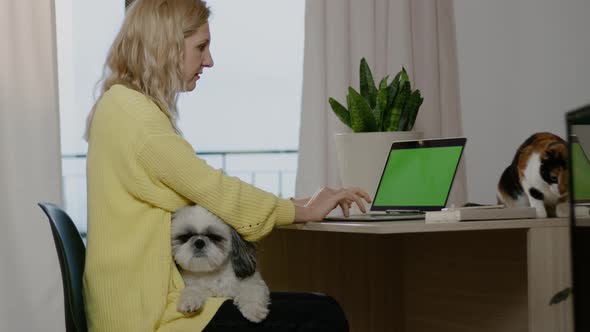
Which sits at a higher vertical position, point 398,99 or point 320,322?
point 398,99

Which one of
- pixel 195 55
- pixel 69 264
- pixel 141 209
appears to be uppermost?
pixel 195 55

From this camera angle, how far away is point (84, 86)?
3209 millimetres

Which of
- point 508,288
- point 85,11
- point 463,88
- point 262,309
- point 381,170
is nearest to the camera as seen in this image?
point 262,309

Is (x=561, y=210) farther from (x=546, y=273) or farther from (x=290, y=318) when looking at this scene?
(x=290, y=318)

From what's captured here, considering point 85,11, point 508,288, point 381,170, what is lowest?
point 508,288

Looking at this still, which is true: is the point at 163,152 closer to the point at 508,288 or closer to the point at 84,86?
the point at 508,288

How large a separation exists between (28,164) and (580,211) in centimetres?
243

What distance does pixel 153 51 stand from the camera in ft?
6.05

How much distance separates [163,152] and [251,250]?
0.99ft

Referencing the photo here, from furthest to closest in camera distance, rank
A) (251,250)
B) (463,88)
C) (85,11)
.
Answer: (463,88), (85,11), (251,250)

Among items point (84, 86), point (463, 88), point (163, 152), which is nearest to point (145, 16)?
point (163, 152)

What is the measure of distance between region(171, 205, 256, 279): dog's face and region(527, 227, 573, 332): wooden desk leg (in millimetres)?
633

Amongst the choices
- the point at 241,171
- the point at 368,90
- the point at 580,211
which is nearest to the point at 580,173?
the point at 580,211

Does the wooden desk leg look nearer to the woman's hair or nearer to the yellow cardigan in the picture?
the yellow cardigan
